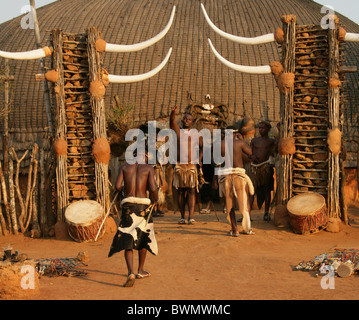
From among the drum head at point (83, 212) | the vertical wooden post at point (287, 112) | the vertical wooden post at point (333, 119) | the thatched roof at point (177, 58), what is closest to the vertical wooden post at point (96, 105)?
the drum head at point (83, 212)

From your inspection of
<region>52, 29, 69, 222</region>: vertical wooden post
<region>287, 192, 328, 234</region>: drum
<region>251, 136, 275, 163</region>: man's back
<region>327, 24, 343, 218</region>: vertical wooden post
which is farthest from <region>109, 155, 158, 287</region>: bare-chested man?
<region>251, 136, 275, 163</region>: man's back

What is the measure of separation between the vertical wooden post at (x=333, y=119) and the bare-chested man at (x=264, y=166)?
108 centimetres

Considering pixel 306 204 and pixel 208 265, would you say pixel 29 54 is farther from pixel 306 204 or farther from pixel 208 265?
pixel 306 204

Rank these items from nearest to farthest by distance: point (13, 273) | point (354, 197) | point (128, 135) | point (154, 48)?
point (13, 273) → point (128, 135) → point (354, 197) → point (154, 48)

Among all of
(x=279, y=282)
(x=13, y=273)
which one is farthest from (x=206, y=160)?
(x=13, y=273)

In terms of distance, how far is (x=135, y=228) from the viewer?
5.84 m

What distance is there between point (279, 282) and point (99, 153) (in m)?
4.09

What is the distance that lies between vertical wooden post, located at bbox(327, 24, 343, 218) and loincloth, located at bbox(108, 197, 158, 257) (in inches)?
157

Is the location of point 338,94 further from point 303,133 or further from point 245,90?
point 245,90

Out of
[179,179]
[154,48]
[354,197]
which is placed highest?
[154,48]

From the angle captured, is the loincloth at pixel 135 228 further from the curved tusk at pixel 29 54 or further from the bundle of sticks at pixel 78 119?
the curved tusk at pixel 29 54

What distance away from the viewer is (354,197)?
13219mm

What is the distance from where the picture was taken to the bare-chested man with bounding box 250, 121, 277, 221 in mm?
9695

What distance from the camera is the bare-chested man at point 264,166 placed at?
Answer: 9.70m
